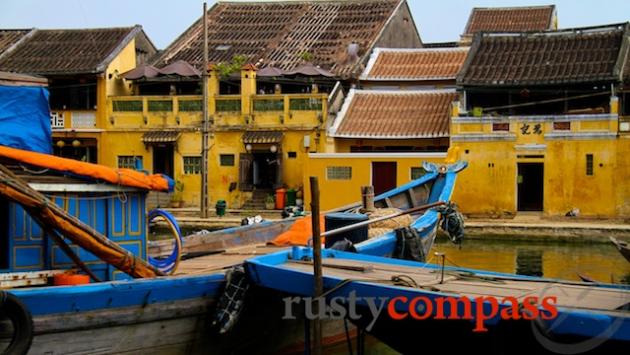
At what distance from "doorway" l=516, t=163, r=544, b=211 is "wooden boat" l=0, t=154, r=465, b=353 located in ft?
51.1

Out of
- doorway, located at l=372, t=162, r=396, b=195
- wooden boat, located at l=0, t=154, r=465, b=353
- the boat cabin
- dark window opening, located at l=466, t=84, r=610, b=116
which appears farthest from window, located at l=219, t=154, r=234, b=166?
the boat cabin

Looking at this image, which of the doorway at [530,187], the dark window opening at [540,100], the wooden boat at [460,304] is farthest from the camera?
the doorway at [530,187]

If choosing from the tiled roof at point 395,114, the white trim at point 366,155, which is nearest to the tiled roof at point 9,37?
the tiled roof at point 395,114

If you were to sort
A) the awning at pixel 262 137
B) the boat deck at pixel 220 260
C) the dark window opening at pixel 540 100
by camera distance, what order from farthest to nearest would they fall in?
the awning at pixel 262 137
the dark window opening at pixel 540 100
the boat deck at pixel 220 260

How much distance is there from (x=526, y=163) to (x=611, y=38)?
4396 mm

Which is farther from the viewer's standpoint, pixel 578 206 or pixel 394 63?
pixel 394 63

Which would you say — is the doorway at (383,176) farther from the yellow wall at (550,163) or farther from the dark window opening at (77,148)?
the dark window opening at (77,148)

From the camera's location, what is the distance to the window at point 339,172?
2469cm

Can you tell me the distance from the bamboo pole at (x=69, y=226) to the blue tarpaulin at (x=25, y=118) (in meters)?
0.77

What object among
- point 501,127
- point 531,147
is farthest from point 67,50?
point 531,147

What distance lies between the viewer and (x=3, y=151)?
8.63 meters

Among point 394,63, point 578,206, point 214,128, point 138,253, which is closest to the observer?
point 138,253

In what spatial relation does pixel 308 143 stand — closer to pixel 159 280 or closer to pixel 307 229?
pixel 307 229

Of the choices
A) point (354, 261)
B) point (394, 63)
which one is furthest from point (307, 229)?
point (394, 63)
